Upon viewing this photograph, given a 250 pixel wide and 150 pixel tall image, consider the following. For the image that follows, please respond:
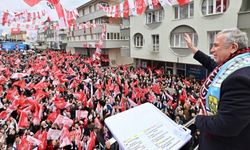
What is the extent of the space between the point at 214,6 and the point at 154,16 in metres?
7.58

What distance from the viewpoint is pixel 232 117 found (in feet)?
5.01

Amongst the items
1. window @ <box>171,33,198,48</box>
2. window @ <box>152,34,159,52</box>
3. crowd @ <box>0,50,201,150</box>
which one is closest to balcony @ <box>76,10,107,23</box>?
window @ <box>152,34,159,52</box>

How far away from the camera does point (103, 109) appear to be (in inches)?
437

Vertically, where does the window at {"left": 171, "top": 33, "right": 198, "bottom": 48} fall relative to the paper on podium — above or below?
above

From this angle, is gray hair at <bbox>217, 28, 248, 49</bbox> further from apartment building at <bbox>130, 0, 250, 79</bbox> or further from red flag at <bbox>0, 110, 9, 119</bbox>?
apartment building at <bbox>130, 0, 250, 79</bbox>

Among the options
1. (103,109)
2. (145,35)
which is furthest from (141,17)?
(103,109)

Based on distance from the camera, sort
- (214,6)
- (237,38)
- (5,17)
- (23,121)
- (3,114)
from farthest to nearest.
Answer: (5,17) < (214,6) < (3,114) < (23,121) < (237,38)

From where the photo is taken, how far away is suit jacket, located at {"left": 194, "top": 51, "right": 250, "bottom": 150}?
1513 mm

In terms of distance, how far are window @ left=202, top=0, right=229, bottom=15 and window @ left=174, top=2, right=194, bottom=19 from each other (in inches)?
51.3

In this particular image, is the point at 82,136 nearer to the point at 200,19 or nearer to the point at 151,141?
the point at 151,141

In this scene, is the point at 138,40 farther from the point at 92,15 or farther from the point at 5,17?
the point at 92,15

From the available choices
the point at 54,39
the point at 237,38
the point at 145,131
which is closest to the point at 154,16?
the point at 237,38

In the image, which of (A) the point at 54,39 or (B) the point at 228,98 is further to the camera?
(A) the point at 54,39

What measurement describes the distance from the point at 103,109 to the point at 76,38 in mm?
40126
